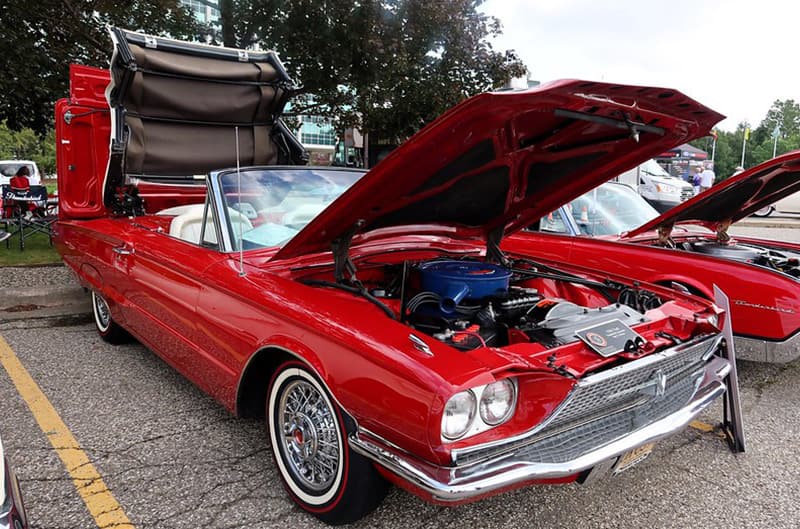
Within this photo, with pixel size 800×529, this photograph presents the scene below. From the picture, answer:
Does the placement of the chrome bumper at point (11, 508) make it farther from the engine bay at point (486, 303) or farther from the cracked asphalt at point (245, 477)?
the engine bay at point (486, 303)

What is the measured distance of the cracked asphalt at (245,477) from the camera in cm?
246

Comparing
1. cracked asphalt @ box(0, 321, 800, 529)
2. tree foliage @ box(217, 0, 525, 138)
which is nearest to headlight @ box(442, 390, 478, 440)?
cracked asphalt @ box(0, 321, 800, 529)

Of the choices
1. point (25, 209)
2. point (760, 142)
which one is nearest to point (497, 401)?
point (25, 209)

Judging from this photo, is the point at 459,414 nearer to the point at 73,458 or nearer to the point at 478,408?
the point at 478,408

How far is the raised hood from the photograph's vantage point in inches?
192

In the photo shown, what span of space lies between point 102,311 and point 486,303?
11.9 ft

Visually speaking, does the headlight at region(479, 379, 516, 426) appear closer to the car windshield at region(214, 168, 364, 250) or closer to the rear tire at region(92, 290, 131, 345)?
the car windshield at region(214, 168, 364, 250)

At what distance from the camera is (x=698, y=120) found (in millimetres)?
2633

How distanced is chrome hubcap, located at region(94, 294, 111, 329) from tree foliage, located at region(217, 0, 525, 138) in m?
5.15

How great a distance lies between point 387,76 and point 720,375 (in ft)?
22.9

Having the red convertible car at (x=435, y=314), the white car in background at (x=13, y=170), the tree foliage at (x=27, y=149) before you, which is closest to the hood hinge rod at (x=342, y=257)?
the red convertible car at (x=435, y=314)

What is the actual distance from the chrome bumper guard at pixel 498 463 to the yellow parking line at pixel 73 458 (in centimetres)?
121

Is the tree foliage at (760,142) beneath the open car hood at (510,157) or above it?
above

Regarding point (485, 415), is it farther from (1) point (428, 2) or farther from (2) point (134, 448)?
(1) point (428, 2)
